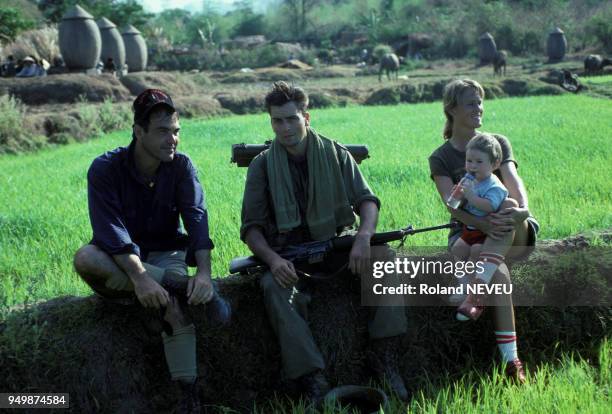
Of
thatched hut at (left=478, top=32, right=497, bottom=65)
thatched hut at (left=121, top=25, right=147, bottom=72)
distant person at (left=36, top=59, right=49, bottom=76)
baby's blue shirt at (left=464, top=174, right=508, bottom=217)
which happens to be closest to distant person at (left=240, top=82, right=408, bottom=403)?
baby's blue shirt at (left=464, top=174, right=508, bottom=217)

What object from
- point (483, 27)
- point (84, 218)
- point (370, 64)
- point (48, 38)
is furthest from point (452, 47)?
point (84, 218)

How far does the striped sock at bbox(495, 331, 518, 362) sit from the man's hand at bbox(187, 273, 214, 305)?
140 cm

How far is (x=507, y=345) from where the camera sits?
10.7ft

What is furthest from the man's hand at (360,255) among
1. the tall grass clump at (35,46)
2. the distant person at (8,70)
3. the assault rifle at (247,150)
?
the tall grass clump at (35,46)

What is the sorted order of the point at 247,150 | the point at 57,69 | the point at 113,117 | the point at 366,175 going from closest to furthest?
the point at 247,150
the point at 366,175
the point at 113,117
the point at 57,69

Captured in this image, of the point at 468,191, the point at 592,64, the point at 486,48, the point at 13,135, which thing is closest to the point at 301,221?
the point at 468,191

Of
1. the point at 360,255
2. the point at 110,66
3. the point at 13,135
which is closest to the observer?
the point at 360,255

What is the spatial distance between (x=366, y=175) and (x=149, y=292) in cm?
419

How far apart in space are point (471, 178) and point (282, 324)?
3.79 ft

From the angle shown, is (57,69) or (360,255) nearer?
(360,255)

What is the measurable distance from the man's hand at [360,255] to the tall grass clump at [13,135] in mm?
9078

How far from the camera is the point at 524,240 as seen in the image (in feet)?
11.3

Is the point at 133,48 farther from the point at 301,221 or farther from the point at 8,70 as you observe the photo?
the point at 301,221

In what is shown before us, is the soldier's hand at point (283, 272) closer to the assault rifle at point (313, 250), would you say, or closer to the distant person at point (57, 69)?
the assault rifle at point (313, 250)
